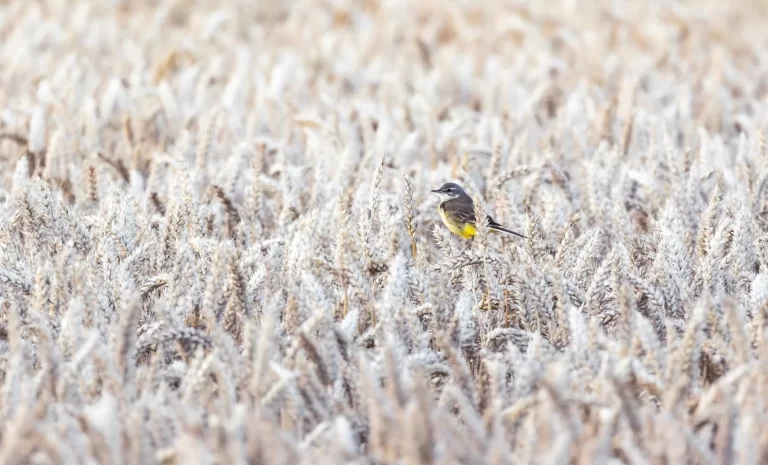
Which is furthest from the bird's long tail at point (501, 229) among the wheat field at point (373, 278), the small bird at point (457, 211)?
the small bird at point (457, 211)

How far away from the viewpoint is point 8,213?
10.5ft

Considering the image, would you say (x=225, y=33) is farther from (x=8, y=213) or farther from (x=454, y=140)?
(x=8, y=213)

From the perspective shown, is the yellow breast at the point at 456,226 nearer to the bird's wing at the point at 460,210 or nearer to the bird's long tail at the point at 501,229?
the bird's wing at the point at 460,210

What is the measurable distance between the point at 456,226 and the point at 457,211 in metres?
0.07

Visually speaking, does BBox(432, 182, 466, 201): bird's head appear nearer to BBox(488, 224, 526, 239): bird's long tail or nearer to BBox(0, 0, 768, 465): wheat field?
BBox(0, 0, 768, 465): wheat field

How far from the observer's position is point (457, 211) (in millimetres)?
3588

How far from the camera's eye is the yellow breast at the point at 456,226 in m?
3.59

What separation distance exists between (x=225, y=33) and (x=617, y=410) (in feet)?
20.3

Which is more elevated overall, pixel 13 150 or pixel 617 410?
pixel 617 410

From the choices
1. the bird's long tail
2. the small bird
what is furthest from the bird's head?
the bird's long tail

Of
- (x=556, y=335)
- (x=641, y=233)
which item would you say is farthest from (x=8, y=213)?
(x=641, y=233)

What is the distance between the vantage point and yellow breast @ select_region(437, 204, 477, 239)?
3.59 meters

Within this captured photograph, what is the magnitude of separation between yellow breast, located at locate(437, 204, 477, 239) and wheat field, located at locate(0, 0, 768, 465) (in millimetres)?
82

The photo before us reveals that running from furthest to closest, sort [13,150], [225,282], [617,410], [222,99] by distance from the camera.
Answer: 1. [222,99]
2. [13,150]
3. [225,282]
4. [617,410]
